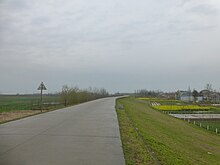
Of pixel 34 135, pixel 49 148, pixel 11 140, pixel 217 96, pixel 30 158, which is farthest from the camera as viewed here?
pixel 217 96

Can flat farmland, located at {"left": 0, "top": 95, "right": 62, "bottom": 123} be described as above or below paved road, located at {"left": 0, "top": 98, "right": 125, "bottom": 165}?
above

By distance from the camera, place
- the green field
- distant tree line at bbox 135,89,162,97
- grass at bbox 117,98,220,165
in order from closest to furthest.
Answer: grass at bbox 117,98,220,165 < the green field < distant tree line at bbox 135,89,162,97

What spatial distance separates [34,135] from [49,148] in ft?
10.2

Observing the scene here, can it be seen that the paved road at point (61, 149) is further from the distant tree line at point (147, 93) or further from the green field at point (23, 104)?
the distant tree line at point (147, 93)

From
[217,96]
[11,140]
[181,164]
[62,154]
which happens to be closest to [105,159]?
[62,154]

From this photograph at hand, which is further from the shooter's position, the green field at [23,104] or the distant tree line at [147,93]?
the distant tree line at [147,93]

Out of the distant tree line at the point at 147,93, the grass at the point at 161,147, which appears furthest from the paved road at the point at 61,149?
the distant tree line at the point at 147,93

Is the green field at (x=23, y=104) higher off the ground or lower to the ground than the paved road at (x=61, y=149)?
higher

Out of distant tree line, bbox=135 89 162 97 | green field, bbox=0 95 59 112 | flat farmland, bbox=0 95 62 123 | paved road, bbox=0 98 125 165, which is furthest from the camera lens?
distant tree line, bbox=135 89 162 97

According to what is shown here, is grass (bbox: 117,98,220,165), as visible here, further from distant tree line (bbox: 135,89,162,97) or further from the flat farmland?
distant tree line (bbox: 135,89,162,97)

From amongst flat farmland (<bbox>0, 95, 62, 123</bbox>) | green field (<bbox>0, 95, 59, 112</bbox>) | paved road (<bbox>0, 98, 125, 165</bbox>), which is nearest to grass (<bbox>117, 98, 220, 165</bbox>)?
paved road (<bbox>0, 98, 125, 165</bbox>)

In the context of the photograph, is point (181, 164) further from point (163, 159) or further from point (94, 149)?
point (94, 149)

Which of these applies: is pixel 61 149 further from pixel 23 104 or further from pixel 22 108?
pixel 23 104

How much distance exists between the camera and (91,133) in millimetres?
13227
